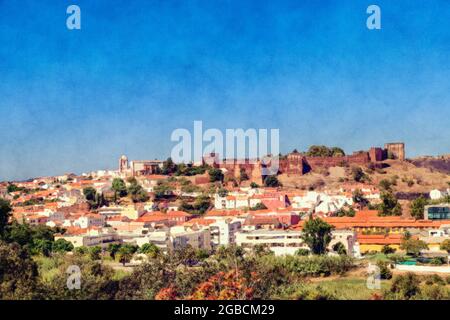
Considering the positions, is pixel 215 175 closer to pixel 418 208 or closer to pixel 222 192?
pixel 222 192

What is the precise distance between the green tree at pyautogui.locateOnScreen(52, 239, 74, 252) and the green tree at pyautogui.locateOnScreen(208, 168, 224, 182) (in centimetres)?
1147

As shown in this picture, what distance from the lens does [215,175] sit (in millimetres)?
25359

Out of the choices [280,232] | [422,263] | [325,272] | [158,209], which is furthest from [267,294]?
[158,209]

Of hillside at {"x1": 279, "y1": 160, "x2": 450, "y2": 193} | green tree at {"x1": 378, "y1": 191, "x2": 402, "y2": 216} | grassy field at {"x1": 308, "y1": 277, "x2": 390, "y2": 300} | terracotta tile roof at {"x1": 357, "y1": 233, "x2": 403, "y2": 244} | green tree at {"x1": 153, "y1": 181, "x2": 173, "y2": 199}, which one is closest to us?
grassy field at {"x1": 308, "y1": 277, "x2": 390, "y2": 300}

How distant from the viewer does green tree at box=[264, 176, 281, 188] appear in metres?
26.0

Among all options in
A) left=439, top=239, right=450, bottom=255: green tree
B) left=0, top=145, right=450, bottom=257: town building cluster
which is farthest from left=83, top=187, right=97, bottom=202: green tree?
Answer: left=439, top=239, right=450, bottom=255: green tree

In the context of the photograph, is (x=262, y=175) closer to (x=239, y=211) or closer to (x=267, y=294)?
(x=239, y=211)

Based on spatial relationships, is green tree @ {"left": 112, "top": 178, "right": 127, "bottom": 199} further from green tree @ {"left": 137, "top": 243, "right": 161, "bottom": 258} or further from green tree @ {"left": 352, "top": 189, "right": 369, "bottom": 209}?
green tree @ {"left": 137, "top": 243, "right": 161, "bottom": 258}

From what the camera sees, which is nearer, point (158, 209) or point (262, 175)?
point (158, 209)

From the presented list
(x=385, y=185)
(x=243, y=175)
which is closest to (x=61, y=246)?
(x=243, y=175)

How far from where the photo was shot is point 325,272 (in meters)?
Answer: 11.1

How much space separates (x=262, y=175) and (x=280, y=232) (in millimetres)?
12162

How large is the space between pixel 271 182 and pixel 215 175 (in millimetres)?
2261

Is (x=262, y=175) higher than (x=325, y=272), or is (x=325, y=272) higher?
(x=262, y=175)
